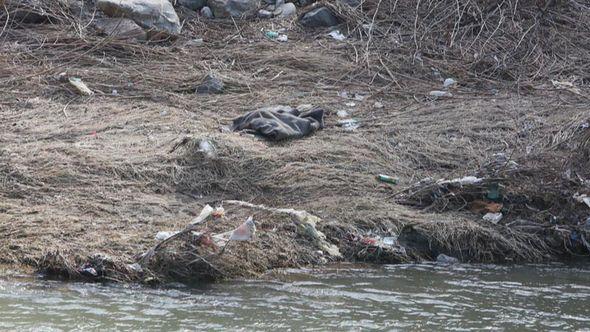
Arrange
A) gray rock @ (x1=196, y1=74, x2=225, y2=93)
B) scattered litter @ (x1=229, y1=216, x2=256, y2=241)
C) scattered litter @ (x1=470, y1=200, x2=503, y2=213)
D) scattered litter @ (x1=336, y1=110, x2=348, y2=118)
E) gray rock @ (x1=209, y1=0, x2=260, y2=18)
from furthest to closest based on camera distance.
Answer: gray rock @ (x1=209, y1=0, x2=260, y2=18)
gray rock @ (x1=196, y1=74, x2=225, y2=93)
scattered litter @ (x1=336, y1=110, x2=348, y2=118)
scattered litter @ (x1=470, y1=200, x2=503, y2=213)
scattered litter @ (x1=229, y1=216, x2=256, y2=241)

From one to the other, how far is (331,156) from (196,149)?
108cm

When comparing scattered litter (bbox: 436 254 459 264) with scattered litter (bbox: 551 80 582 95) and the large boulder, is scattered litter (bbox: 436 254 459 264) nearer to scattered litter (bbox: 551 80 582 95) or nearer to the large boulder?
scattered litter (bbox: 551 80 582 95)

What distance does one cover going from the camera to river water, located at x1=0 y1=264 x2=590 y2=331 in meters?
A: 5.34

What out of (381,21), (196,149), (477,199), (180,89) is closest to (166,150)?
(196,149)

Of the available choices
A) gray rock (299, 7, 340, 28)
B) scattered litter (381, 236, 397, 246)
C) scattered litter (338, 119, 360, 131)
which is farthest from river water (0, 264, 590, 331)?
gray rock (299, 7, 340, 28)

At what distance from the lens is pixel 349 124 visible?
873 cm

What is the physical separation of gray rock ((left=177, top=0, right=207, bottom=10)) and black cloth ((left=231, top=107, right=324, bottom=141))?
3.11m

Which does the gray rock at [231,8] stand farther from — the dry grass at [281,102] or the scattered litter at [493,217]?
the scattered litter at [493,217]

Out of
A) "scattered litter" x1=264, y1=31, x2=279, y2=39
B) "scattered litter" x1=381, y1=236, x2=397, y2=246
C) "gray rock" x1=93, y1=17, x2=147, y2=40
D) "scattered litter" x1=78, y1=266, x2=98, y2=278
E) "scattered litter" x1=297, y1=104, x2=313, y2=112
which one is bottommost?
"scattered litter" x1=78, y1=266, x2=98, y2=278

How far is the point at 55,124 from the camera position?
8.47 m

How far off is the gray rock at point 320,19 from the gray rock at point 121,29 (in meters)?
1.86

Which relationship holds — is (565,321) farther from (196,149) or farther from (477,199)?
(196,149)

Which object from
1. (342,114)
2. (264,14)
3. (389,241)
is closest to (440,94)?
(342,114)

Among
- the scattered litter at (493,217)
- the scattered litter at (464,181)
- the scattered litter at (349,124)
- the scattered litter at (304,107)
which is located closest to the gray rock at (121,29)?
the scattered litter at (304,107)
